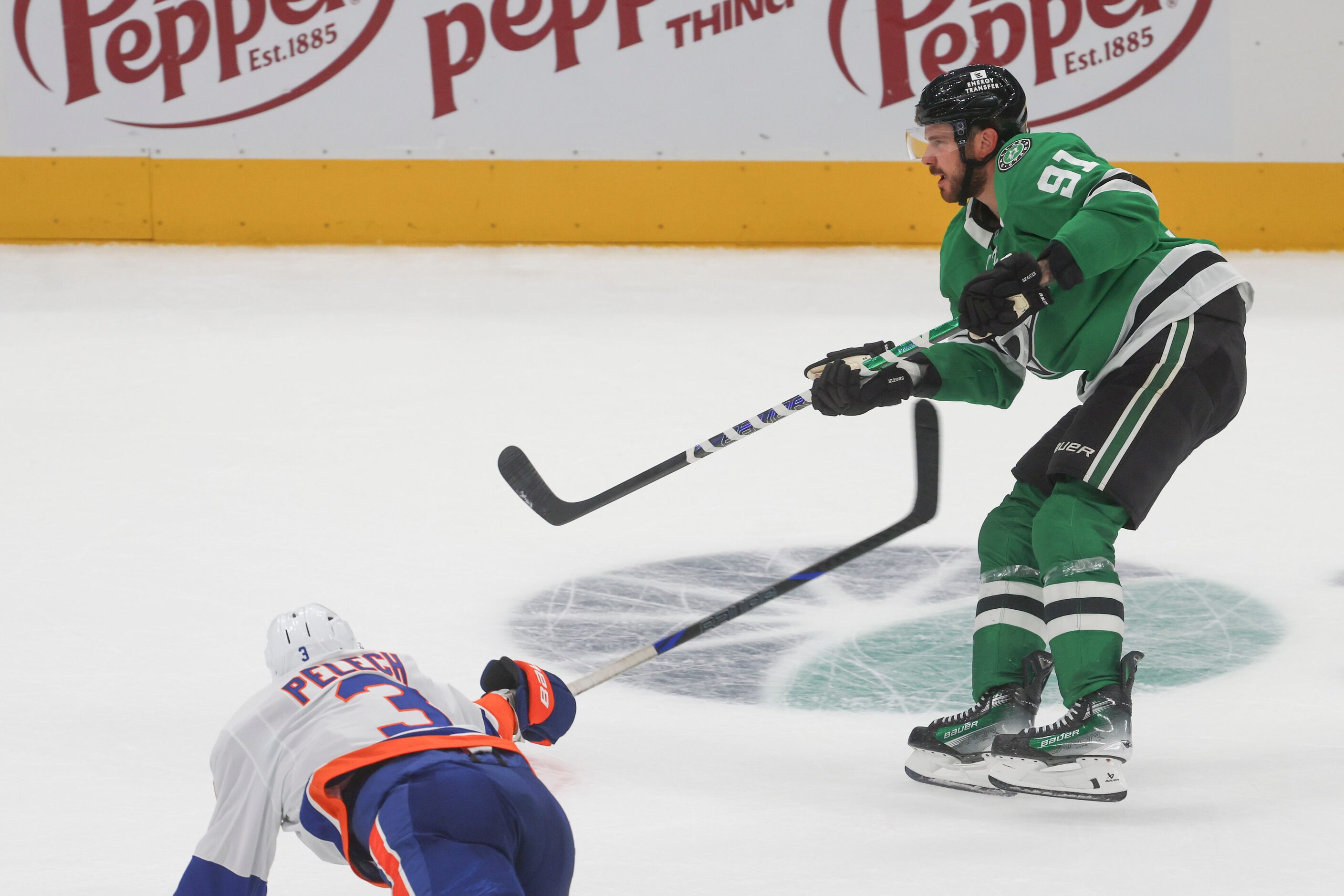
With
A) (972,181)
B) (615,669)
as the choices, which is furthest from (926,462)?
(615,669)

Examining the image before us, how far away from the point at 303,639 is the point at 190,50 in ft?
16.6

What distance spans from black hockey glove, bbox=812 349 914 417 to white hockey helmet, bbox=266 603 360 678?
956 millimetres

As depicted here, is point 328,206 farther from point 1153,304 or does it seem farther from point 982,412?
point 1153,304

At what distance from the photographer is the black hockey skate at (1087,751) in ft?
7.24

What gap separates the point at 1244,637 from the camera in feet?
9.47

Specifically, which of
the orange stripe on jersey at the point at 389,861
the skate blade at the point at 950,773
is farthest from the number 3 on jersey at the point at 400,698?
the skate blade at the point at 950,773

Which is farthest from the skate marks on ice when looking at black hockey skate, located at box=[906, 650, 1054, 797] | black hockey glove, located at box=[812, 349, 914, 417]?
black hockey glove, located at box=[812, 349, 914, 417]

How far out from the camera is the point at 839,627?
2988mm

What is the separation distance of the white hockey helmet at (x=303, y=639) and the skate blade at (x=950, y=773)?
909 mm

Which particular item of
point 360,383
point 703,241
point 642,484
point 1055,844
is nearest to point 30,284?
point 360,383

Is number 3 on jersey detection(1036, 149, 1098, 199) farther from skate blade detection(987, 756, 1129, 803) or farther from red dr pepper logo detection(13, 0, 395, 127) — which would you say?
red dr pepper logo detection(13, 0, 395, 127)

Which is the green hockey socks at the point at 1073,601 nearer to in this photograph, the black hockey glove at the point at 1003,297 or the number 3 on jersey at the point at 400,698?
the black hockey glove at the point at 1003,297

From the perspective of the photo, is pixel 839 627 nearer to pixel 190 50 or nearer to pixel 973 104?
pixel 973 104

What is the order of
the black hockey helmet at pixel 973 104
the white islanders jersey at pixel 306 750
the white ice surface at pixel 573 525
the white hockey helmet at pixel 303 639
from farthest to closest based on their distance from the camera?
the black hockey helmet at pixel 973 104 < the white ice surface at pixel 573 525 < the white hockey helmet at pixel 303 639 < the white islanders jersey at pixel 306 750
